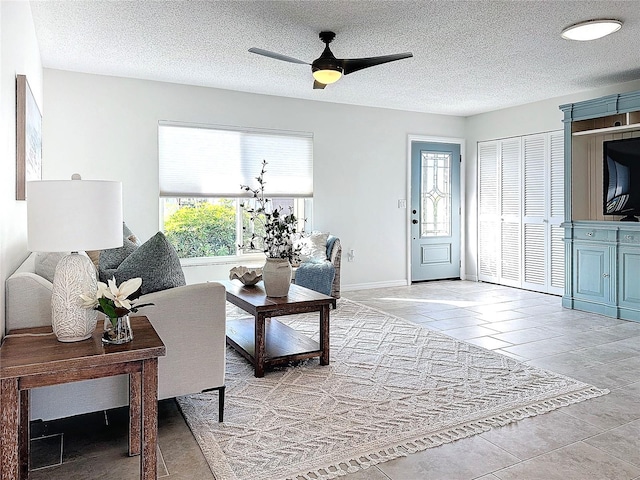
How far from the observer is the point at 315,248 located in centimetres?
567

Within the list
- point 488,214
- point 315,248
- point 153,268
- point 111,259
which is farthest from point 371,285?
point 153,268

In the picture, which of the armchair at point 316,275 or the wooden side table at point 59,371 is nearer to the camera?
the wooden side table at point 59,371

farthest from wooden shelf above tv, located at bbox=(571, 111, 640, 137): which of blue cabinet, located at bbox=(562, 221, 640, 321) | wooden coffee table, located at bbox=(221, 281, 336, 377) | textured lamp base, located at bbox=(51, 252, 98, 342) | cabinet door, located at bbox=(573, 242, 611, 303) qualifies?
textured lamp base, located at bbox=(51, 252, 98, 342)

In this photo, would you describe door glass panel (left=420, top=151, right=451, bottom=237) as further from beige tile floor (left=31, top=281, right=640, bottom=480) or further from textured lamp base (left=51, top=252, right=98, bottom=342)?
textured lamp base (left=51, top=252, right=98, bottom=342)

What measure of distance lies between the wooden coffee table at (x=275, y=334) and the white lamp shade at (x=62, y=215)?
1563mm

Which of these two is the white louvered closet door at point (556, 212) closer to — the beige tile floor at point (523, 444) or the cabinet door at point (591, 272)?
the cabinet door at point (591, 272)

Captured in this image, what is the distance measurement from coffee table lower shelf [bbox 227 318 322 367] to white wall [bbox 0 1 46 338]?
5.14 feet

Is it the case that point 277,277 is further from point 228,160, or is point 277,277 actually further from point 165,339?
point 228,160

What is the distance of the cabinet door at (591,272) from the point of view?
5.10 m

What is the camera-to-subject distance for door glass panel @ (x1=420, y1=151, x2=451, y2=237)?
7.36 meters

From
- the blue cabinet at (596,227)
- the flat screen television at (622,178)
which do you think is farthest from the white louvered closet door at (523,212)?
the flat screen television at (622,178)

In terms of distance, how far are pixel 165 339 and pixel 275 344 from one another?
137 centimetres

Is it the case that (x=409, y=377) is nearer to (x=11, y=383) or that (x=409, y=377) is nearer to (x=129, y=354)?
(x=129, y=354)

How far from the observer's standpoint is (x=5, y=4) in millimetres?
2377
